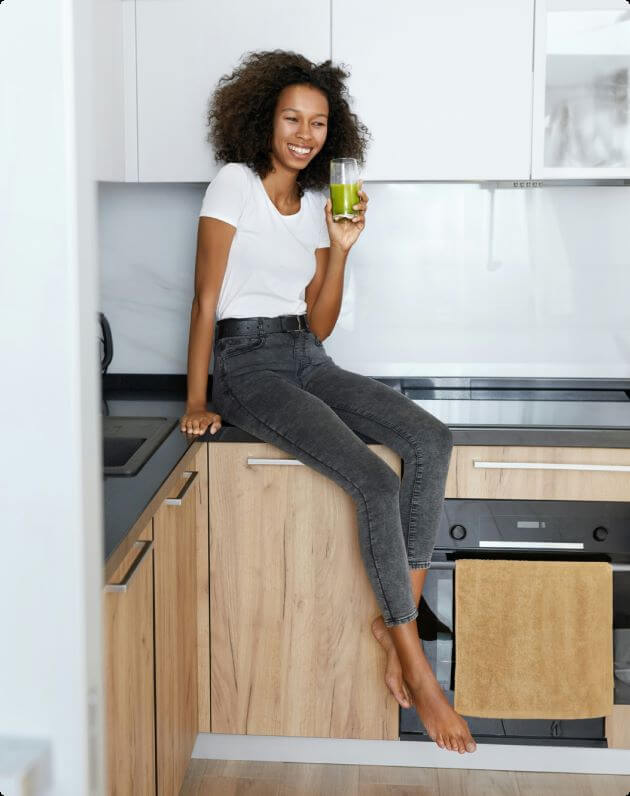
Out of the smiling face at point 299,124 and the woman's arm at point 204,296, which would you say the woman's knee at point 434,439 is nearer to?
the woman's arm at point 204,296

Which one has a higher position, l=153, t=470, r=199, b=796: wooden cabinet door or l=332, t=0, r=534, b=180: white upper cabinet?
l=332, t=0, r=534, b=180: white upper cabinet

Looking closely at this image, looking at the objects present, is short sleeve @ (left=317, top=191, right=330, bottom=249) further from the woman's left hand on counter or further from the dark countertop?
the dark countertop

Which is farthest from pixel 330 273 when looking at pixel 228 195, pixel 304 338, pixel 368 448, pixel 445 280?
pixel 368 448

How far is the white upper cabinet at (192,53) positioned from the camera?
2172mm

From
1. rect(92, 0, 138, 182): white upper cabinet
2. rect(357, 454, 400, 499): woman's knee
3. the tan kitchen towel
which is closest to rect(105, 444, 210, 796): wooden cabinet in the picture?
rect(357, 454, 400, 499): woman's knee

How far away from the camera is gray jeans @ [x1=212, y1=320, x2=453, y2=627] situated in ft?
6.29

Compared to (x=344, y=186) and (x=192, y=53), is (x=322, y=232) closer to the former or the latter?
(x=344, y=186)

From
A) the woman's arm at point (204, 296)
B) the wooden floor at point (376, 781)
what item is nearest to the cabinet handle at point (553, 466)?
the woman's arm at point (204, 296)

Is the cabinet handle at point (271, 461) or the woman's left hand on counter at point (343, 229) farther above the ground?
the woman's left hand on counter at point (343, 229)

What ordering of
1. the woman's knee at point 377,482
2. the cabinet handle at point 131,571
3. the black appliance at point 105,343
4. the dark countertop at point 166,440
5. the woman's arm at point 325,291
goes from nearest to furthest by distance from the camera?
the cabinet handle at point 131,571
the dark countertop at point 166,440
the woman's knee at point 377,482
the woman's arm at point 325,291
the black appliance at point 105,343

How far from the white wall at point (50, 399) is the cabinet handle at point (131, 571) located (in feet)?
2.77

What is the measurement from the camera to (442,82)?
219 centimetres

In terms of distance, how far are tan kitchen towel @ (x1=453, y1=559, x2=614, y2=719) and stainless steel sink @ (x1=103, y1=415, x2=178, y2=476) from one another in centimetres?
71

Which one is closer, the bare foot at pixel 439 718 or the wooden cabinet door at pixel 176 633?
the wooden cabinet door at pixel 176 633
